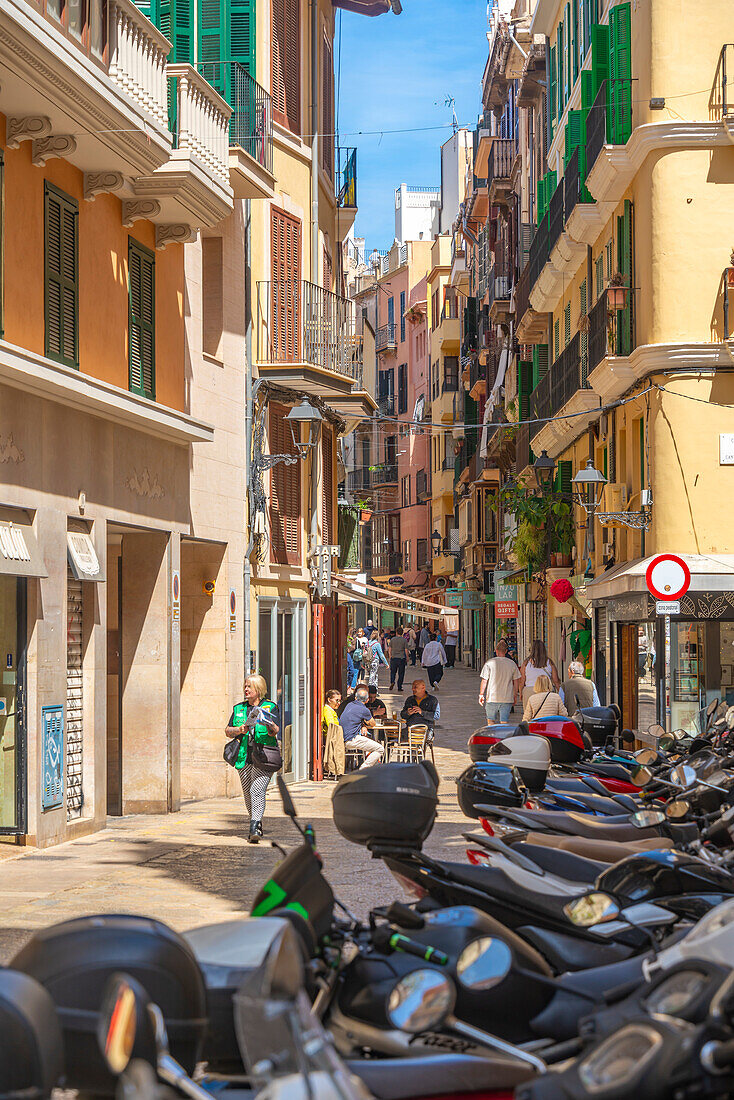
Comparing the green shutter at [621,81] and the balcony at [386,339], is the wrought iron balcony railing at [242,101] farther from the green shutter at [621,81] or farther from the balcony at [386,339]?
the balcony at [386,339]

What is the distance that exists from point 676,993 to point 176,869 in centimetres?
949

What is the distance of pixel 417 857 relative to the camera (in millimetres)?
5418

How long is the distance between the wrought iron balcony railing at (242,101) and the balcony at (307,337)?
207cm

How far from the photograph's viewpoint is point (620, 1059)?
11.4 ft

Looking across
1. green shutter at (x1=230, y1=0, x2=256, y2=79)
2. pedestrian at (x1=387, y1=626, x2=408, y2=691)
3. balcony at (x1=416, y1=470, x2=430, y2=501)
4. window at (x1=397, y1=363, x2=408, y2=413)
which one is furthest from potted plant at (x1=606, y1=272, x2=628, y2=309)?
window at (x1=397, y1=363, x2=408, y2=413)

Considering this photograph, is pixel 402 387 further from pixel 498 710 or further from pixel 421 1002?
pixel 421 1002

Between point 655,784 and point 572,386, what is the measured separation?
2119cm

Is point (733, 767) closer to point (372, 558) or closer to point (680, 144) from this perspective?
point (680, 144)

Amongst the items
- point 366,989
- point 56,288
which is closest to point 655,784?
point 366,989

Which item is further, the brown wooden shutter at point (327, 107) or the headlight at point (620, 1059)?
the brown wooden shutter at point (327, 107)

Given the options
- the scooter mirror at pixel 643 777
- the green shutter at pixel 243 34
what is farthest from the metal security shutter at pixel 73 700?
the green shutter at pixel 243 34

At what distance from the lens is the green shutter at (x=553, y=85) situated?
34.4 meters

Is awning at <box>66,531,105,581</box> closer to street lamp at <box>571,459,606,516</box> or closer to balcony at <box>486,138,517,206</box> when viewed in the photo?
street lamp at <box>571,459,606,516</box>

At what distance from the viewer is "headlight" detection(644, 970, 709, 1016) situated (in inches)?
151
